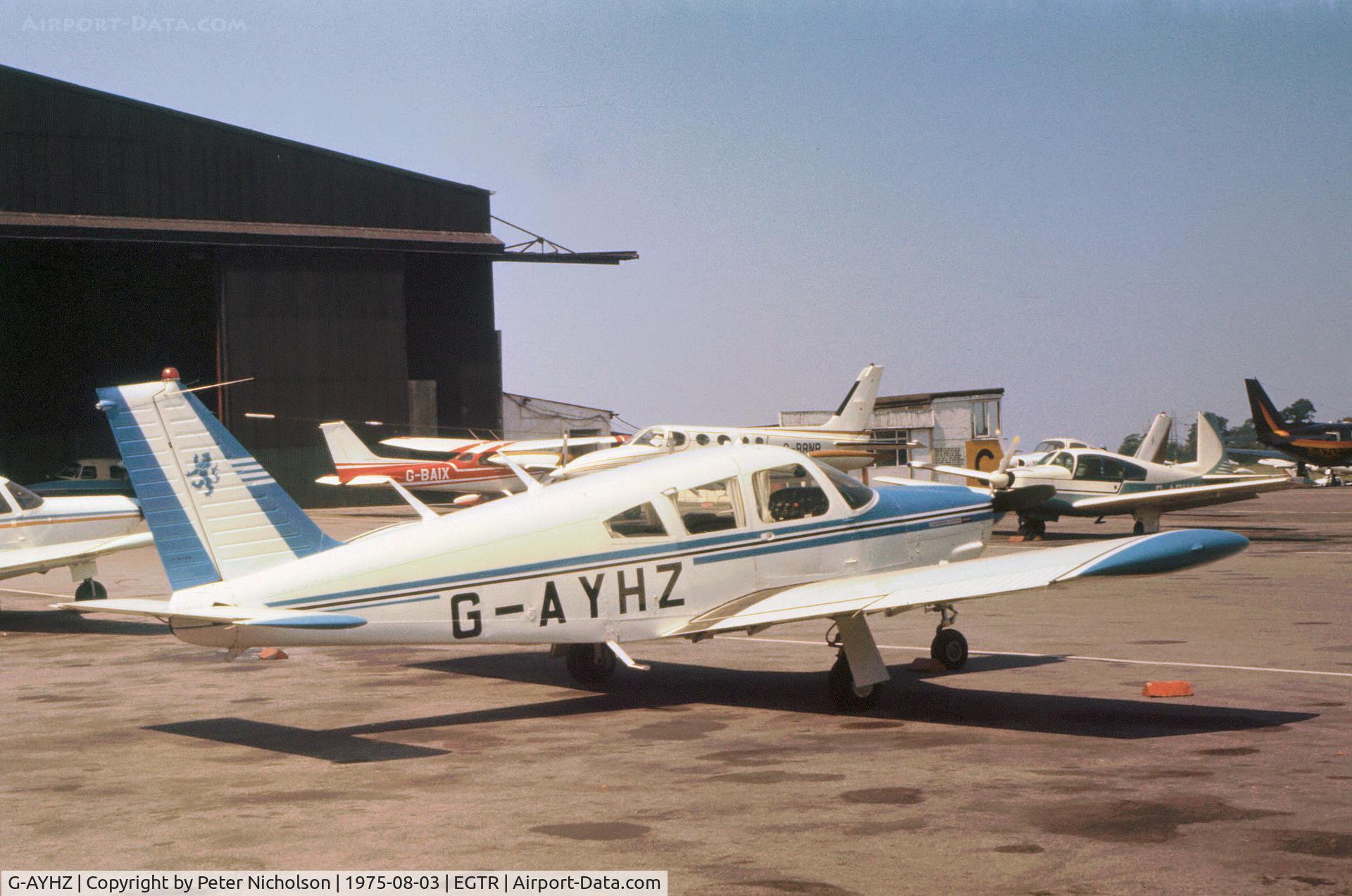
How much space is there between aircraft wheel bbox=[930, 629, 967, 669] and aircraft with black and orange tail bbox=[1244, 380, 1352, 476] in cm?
5255

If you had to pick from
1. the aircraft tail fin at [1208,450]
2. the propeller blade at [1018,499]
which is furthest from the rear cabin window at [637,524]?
the aircraft tail fin at [1208,450]

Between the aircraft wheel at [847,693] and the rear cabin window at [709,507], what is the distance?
1437mm

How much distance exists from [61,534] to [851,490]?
11942 mm

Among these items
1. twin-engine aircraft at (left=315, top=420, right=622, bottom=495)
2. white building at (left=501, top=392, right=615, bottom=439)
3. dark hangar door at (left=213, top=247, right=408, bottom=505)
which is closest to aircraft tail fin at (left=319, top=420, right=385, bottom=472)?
twin-engine aircraft at (left=315, top=420, right=622, bottom=495)

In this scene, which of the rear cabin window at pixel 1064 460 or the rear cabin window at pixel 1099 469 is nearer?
the rear cabin window at pixel 1099 469

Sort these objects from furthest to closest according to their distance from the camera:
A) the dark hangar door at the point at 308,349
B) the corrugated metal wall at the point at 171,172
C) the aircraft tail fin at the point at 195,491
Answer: the dark hangar door at the point at 308,349 < the corrugated metal wall at the point at 171,172 < the aircraft tail fin at the point at 195,491

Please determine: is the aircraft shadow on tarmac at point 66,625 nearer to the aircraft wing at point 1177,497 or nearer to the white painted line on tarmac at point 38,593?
the white painted line on tarmac at point 38,593

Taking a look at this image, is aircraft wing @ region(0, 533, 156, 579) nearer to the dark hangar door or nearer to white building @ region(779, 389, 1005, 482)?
the dark hangar door

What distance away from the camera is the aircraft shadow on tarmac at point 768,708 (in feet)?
30.5

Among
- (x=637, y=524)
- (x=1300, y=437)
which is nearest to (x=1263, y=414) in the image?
(x=1300, y=437)

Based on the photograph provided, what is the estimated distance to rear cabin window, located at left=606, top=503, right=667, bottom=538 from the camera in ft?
34.1

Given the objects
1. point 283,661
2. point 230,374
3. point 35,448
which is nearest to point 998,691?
point 283,661

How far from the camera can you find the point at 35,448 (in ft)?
191

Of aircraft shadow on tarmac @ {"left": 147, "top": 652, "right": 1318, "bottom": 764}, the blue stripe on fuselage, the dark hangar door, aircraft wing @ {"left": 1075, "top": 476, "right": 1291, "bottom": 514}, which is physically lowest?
aircraft shadow on tarmac @ {"left": 147, "top": 652, "right": 1318, "bottom": 764}
